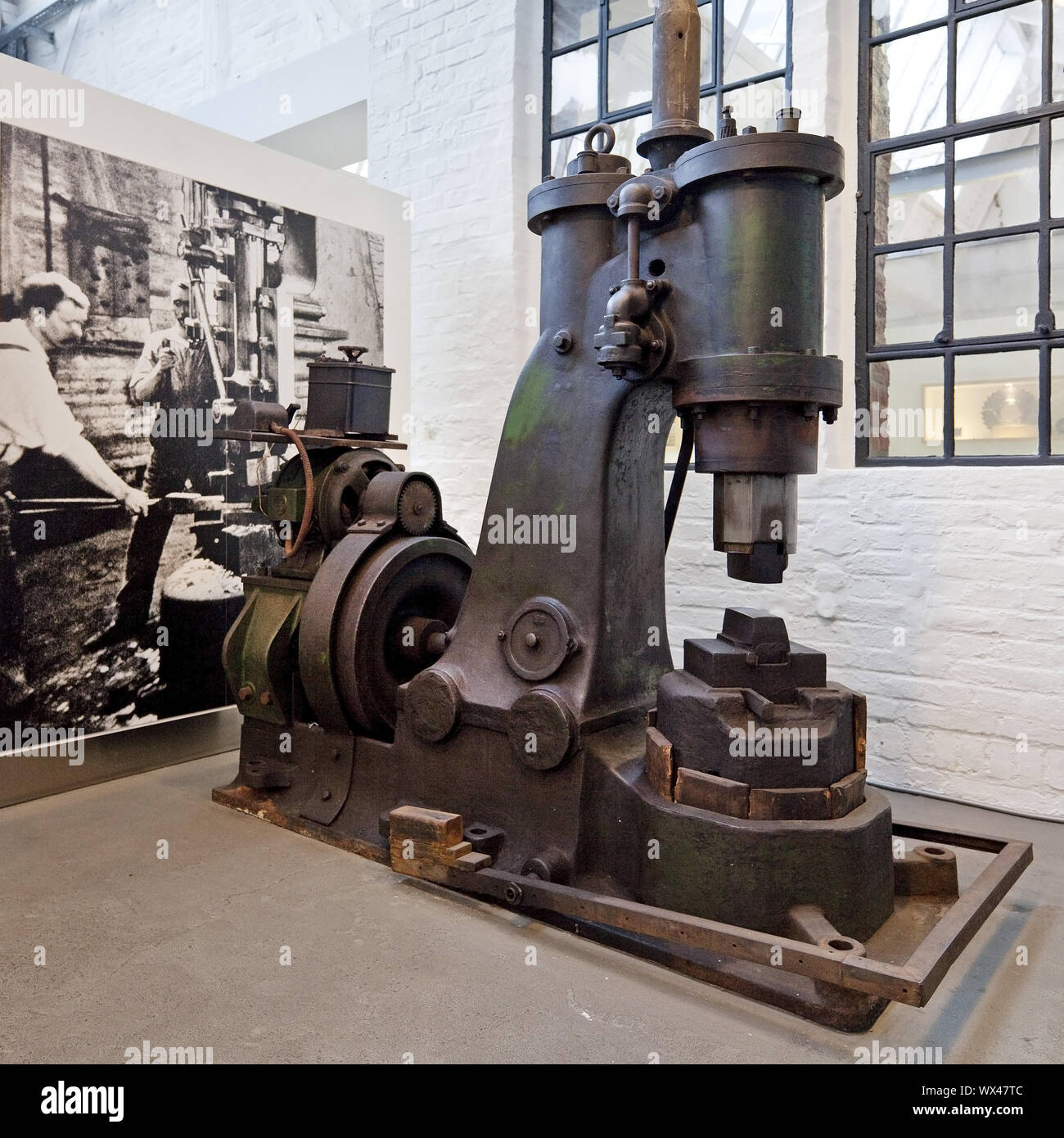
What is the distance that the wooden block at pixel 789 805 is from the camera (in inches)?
70.2

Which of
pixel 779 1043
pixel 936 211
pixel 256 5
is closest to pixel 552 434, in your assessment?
pixel 779 1043

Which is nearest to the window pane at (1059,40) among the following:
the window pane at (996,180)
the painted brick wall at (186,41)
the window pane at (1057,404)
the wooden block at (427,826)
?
the window pane at (996,180)

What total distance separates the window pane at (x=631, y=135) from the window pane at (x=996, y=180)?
122cm

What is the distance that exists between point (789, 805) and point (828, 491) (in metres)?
1.47

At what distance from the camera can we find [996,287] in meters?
2.89

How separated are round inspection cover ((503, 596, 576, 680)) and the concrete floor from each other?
52 cm

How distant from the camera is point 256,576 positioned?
110 inches

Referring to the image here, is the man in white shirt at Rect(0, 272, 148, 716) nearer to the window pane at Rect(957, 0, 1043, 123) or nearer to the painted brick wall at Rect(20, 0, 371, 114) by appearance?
the window pane at Rect(957, 0, 1043, 123)

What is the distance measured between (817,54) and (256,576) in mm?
2363

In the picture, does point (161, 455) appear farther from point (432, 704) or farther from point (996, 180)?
point (996, 180)

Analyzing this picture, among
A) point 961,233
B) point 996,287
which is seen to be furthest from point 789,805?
point 961,233

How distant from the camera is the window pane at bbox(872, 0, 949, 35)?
299 cm

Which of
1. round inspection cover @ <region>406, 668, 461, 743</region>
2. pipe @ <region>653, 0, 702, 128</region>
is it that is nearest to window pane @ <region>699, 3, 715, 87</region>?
pipe @ <region>653, 0, 702, 128</region>
